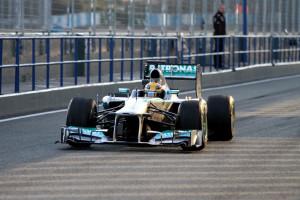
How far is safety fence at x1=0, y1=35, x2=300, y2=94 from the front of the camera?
23.1m

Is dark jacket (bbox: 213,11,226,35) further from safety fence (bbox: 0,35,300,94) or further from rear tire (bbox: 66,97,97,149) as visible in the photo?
rear tire (bbox: 66,97,97,149)

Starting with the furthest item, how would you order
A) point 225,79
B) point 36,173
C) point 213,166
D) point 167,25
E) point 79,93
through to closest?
1. point 167,25
2. point 225,79
3. point 79,93
4. point 213,166
5. point 36,173

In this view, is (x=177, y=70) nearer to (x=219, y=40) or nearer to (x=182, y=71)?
(x=182, y=71)

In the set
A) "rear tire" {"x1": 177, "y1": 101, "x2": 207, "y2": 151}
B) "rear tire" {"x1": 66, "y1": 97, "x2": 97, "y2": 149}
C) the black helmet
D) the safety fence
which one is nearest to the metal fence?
the safety fence

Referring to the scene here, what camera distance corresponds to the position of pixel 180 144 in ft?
49.8

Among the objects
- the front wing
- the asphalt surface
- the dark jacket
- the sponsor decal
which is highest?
the dark jacket

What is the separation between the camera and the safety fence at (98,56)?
23.1 metres

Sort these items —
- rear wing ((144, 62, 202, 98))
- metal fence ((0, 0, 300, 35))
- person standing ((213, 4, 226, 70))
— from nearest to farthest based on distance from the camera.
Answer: rear wing ((144, 62, 202, 98)) → metal fence ((0, 0, 300, 35)) → person standing ((213, 4, 226, 70))

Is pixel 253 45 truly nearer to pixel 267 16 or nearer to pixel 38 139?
pixel 267 16

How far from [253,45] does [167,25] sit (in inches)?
128

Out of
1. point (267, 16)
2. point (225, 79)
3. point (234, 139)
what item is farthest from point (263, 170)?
point (267, 16)

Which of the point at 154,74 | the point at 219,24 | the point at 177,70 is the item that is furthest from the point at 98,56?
the point at 219,24

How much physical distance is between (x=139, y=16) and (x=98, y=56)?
36.4ft

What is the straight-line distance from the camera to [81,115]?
1564 cm
